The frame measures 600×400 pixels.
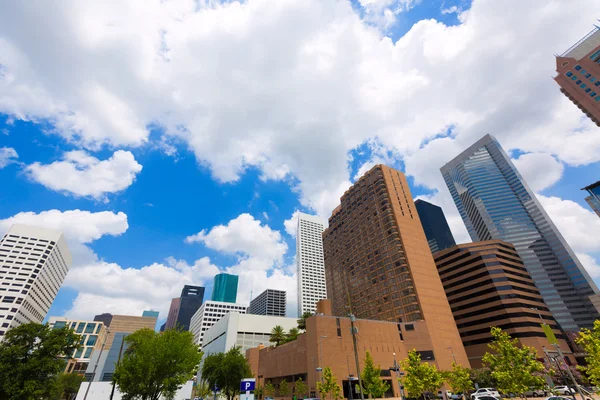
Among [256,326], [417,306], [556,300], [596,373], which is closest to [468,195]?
[556,300]

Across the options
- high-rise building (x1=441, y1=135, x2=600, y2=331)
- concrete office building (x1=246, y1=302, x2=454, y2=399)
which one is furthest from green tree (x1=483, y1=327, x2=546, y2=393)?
high-rise building (x1=441, y1=135, x2=600, y2=331)

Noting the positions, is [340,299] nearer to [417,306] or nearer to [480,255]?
[417,306]

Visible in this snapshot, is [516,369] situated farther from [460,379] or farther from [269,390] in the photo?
[269,390]

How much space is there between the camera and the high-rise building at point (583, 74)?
280 feet

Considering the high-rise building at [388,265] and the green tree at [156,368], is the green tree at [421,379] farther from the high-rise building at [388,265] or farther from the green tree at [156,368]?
the high-rise building at [388,265]

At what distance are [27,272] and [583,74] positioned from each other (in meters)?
224

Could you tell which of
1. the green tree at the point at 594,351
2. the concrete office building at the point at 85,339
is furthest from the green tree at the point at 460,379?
the concrete office building at the point at 85,339

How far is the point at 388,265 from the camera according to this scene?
302 ft

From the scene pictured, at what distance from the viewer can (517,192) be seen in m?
189

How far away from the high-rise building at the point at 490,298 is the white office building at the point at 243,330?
229 feet

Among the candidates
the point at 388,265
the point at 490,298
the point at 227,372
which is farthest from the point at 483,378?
the point at 227,372

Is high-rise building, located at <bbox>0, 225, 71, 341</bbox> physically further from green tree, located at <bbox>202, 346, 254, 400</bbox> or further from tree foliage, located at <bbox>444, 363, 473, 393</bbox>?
tree foliage, located at <bbox>444, 363, 473, 393</bbox>

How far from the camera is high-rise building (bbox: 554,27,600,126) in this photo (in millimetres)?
85312

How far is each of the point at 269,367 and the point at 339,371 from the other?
29586 millimetres
